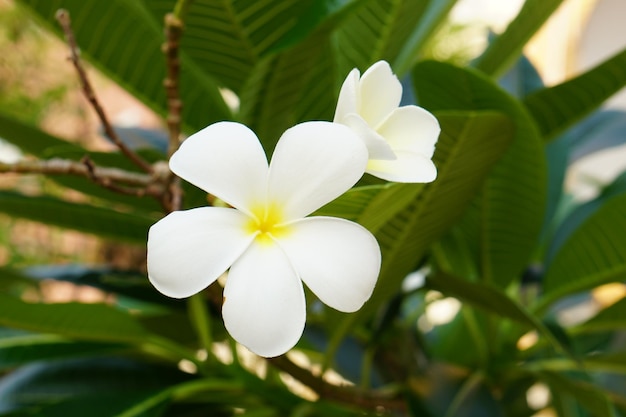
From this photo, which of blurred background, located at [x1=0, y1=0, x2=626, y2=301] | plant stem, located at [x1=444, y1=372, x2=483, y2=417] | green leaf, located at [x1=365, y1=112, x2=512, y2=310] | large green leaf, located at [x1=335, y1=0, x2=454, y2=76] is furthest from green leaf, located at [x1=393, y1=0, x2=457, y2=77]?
blurred background, located at [x1=0, y1=0, x2=626, y2=301]

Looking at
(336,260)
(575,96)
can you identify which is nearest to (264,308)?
(336,260)

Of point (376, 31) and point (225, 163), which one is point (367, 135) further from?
point (376, 31)

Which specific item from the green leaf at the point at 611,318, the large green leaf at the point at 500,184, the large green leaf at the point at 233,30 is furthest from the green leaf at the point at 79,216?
the green leaf at the point at 611,318

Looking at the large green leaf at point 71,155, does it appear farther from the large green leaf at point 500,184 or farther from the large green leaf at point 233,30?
the large green leaf at point 500,184

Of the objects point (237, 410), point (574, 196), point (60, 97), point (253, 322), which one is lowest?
point (60, 97)

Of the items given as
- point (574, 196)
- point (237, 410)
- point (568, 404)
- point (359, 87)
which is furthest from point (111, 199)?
point (574, 196)

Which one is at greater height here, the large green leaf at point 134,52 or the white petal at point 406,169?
the white petal at point 406,169

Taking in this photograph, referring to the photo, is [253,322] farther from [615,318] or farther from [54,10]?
[615,318]

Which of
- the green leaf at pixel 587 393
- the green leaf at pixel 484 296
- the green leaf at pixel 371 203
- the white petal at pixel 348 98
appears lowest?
the green leaf at pixel 587 393
